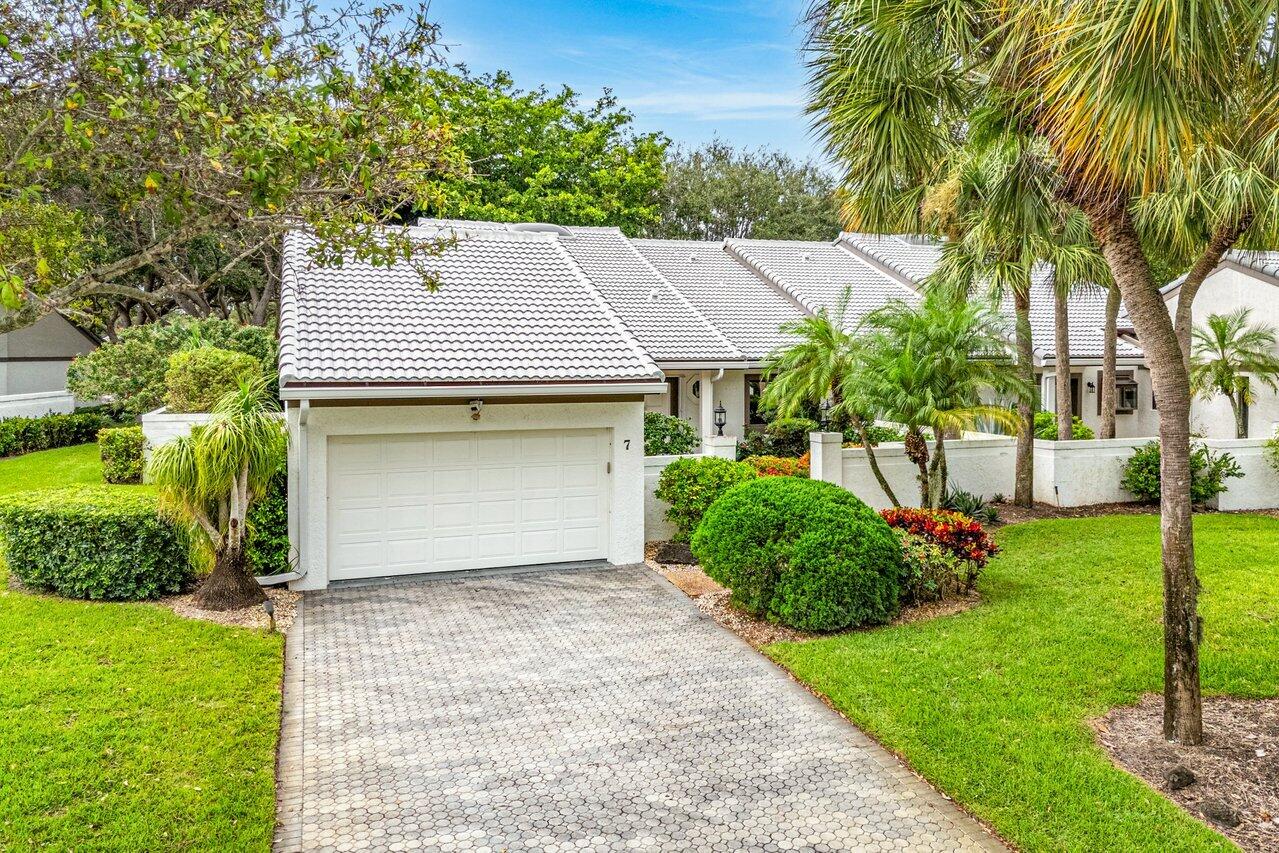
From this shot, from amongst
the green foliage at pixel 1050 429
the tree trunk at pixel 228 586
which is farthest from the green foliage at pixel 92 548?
the green foliage at pixel 1050 429

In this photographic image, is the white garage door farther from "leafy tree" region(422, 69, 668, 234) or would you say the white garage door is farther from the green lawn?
"leafy tree" region(422, 69, 668, 234)

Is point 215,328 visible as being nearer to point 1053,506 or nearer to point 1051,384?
point 1053,506

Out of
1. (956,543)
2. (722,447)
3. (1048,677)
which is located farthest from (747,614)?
(722,447)

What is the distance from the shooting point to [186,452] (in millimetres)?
9773

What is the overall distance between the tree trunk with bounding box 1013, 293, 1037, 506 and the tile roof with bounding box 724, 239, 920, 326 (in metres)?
6.65

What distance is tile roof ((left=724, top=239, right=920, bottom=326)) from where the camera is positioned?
23250mm

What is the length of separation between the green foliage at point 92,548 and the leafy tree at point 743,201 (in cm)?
3378

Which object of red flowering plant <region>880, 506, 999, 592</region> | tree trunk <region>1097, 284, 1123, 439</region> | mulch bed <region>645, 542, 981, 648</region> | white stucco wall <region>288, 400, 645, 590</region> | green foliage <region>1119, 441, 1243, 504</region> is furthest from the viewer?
tree trunk <region>1097, 284, 1123, 439</region>

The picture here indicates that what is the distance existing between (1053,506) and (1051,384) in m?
7.92

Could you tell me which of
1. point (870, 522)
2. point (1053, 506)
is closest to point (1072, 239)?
point (1053, 506)

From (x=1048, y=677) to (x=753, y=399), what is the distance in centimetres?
1429

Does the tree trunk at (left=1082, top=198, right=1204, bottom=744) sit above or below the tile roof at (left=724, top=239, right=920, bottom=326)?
below

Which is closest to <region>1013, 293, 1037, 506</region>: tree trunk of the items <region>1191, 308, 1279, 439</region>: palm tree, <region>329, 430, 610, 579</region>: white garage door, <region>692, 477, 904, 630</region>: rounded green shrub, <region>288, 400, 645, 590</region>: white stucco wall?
<region>1191, 308, 1279, 439</region>: palm tree

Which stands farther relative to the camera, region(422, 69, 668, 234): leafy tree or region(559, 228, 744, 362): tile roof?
region(422, 69, 668, 234): leafy tree
